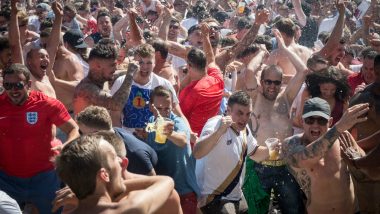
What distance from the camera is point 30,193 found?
5883 mm

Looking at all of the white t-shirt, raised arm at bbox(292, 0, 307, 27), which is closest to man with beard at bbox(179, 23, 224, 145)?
the white t-shirt

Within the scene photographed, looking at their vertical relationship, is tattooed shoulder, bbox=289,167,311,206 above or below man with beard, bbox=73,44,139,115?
below

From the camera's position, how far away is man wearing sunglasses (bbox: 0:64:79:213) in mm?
5699

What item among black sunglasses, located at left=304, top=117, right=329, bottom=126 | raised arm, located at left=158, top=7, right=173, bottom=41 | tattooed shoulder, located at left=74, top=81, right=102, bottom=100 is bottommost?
tattooed shoulder, located at left=74, top=81, right=102, bottom=100

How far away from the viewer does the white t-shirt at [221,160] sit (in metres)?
6.08

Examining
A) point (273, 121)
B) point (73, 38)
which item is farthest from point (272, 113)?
point (73, 38)

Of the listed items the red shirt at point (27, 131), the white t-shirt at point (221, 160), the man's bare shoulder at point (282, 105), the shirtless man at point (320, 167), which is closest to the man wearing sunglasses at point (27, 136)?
the red shirt at point (27, 131)

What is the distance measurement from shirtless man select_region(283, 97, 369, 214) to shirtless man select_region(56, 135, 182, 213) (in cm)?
213

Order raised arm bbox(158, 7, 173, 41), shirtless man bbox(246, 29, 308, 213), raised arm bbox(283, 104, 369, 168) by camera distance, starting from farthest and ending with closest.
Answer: raised arm bbox(158, 7, 173, 41) → shirtless man bbox(246, 29, 308, 213) → raised arm bbox(283, 104, 369, 168)

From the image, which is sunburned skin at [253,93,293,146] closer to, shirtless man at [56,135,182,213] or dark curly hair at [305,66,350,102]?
dark curly hair at [305,66,350,102]

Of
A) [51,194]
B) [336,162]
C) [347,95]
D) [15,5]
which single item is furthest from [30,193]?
[347,95]

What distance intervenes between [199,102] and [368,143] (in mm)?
2032

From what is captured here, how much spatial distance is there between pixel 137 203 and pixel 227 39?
6.75 meters

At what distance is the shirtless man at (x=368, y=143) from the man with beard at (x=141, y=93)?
1.68 meters
